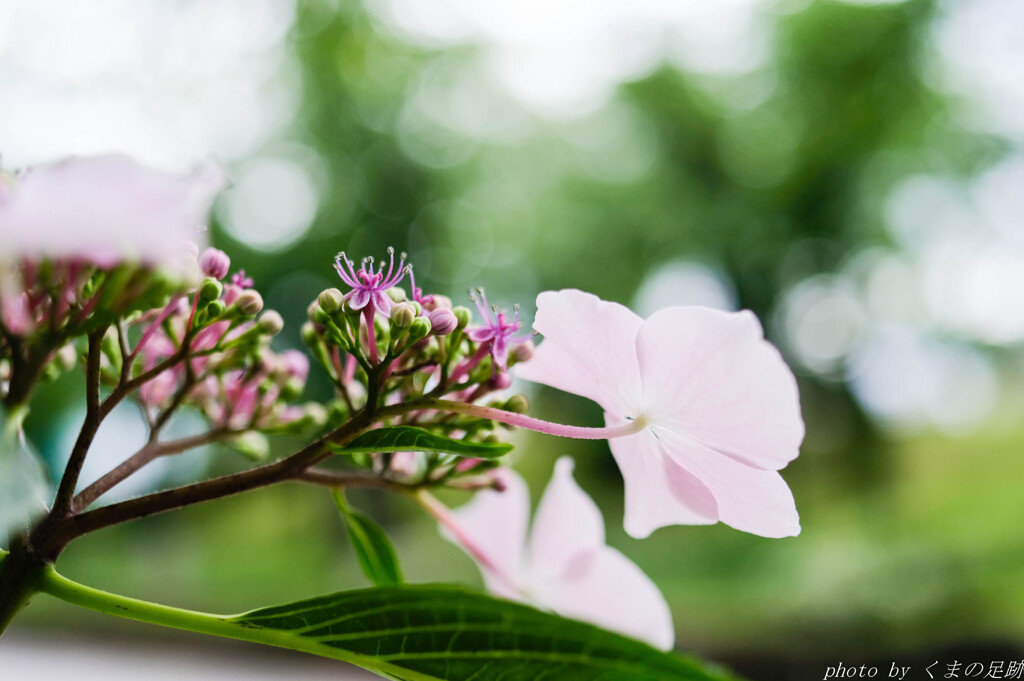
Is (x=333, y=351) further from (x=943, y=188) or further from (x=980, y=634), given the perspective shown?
(x=943, y=188)

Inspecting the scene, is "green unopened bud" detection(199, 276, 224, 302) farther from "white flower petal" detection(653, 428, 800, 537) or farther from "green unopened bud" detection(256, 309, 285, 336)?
"white flower petal" detection(653, 428, 800, 537)

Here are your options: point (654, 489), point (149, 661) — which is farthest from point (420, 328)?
point (149, 661)

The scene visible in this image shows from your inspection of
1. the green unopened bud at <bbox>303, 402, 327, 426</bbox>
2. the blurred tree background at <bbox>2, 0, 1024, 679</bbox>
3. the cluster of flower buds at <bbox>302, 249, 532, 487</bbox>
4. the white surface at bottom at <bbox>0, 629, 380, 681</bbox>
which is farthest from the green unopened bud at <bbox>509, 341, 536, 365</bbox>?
the blurred tree background at <bbox>2, 0, 1024, 679</bbox>

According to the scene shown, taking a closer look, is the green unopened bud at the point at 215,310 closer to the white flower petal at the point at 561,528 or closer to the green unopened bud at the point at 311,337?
the green unopened bud at the point at 311,337

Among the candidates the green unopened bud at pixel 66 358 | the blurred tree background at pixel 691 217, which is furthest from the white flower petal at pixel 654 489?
the blurred tree background at pixel 691 217

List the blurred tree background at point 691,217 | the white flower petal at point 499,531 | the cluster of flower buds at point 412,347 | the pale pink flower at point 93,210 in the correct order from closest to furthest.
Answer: the pale pink flower at point 93,210, the cluster of flower buds at point 412,347, the white flower petal at point 499,531, the blurred tree background at point 691,217
